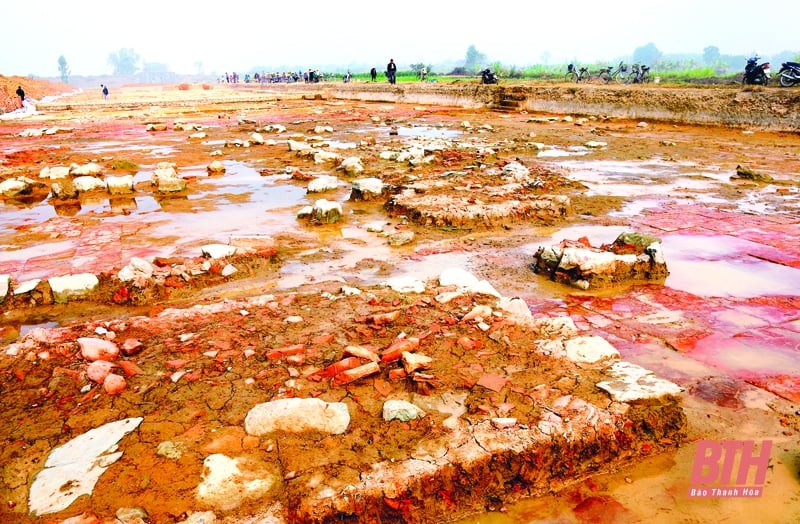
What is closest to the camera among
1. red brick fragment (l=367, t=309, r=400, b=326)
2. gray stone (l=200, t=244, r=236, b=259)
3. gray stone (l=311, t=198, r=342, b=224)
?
red brick fragment (l=367, t=309, r=400, b=326)

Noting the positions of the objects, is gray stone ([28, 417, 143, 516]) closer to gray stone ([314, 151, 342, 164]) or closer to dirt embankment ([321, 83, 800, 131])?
gray stone ([314, 151, 342, 164])

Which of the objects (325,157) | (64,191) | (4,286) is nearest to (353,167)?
(325,157)

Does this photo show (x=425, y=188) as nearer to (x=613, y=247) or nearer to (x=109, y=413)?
(x=613, y=247)

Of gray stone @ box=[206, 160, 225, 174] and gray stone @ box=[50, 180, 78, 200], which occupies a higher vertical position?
gray stone @ box=[206, 160, 225, 174]

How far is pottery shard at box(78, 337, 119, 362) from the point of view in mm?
2912

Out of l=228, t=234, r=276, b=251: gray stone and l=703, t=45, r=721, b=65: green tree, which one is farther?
l=703, t=45, r=721, b=65: green tree

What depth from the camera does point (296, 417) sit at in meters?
2.27

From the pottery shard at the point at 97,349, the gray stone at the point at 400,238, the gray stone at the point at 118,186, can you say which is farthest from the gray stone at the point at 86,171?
the pottery shard at the point at 97,349

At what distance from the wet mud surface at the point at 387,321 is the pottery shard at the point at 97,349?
0.31 ft

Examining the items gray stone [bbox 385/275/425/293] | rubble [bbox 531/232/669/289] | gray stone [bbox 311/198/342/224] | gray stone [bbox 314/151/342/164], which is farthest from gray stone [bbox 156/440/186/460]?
gray stone [bbox 314/151/342/164]

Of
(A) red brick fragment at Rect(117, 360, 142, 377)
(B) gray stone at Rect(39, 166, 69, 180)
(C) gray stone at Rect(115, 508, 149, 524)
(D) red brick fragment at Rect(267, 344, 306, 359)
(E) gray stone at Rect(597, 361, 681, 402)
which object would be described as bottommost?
(C) gray stone at Rect(115, 508, 149, 524)

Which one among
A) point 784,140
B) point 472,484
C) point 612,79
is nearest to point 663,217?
point 472,484

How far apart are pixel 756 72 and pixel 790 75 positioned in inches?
41.1

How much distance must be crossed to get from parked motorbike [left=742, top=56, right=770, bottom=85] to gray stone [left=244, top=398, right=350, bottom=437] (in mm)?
18767
